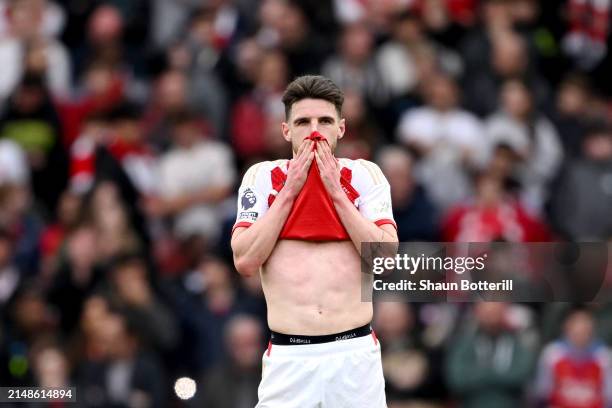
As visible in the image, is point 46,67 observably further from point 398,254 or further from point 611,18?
point 398,254

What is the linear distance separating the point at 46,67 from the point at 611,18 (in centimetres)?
639

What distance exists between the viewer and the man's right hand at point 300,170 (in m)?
7.35

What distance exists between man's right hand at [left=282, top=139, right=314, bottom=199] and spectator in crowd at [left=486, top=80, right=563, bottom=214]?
275 inches

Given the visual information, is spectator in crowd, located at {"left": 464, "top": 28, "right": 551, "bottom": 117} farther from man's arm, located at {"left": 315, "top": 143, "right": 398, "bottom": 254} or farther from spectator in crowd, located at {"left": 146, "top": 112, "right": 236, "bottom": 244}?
man's arm, located at {"left": 315, "top": 143, "right": 398, "bottom": 254}

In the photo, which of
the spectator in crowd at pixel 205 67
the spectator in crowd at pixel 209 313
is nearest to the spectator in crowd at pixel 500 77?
the spectator in crowd at pixel 205 67

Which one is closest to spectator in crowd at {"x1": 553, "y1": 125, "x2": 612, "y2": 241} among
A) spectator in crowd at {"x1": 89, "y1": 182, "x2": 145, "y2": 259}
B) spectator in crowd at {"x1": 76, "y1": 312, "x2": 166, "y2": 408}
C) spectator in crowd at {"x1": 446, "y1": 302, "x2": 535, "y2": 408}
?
spectator in crowd at {"x1": 446, "y1": 302, "x2": 535, "y2": 408}

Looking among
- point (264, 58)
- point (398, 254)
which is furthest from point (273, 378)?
point (264, 58)

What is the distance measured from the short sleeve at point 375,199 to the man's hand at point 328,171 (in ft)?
0.78

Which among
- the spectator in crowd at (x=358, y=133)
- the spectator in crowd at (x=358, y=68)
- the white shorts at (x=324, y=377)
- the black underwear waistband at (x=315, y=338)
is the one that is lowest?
the white shorts at (x=324, y=377)

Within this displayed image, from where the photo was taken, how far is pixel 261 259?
A: 7375 mm

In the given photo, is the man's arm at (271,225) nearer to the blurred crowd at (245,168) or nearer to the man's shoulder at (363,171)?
the man's shoulder at (363,171)

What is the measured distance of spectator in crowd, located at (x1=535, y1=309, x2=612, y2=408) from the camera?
12.2 metres

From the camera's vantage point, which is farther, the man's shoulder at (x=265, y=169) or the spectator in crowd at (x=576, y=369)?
the spectator in crowd at (x=576, y=369)

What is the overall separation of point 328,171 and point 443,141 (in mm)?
7175
